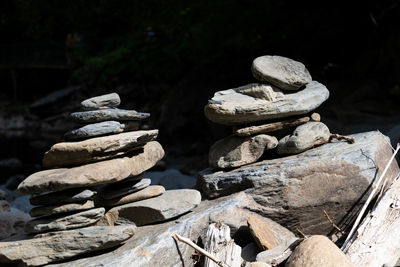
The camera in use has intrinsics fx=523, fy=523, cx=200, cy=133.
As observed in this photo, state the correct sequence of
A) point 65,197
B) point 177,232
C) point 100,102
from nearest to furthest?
point 65,197 < point 177,232 < point 100,102

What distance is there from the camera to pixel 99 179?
13.8ft

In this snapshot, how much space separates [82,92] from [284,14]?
24.0 ft

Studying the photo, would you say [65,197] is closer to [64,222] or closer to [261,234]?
[64,222]

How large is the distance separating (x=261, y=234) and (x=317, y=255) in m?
0.65

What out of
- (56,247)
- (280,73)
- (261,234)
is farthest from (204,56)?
(56,247)

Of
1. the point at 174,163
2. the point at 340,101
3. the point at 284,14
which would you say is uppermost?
the point at 284,14

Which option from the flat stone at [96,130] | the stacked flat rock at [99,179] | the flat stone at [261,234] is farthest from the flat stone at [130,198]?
the flat stone at [261,234]

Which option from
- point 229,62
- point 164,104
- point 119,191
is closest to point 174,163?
point 164,104

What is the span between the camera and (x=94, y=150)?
425cm

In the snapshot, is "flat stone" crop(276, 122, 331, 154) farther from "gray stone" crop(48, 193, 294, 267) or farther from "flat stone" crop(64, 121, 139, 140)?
"flat stone" crop(64, 121, 139, 140)

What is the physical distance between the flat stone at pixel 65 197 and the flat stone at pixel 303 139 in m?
1.91

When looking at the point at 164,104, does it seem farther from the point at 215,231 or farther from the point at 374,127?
the point at 215,231

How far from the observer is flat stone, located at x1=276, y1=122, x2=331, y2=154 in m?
4.98

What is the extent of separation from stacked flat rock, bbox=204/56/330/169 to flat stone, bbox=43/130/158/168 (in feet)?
3.26
